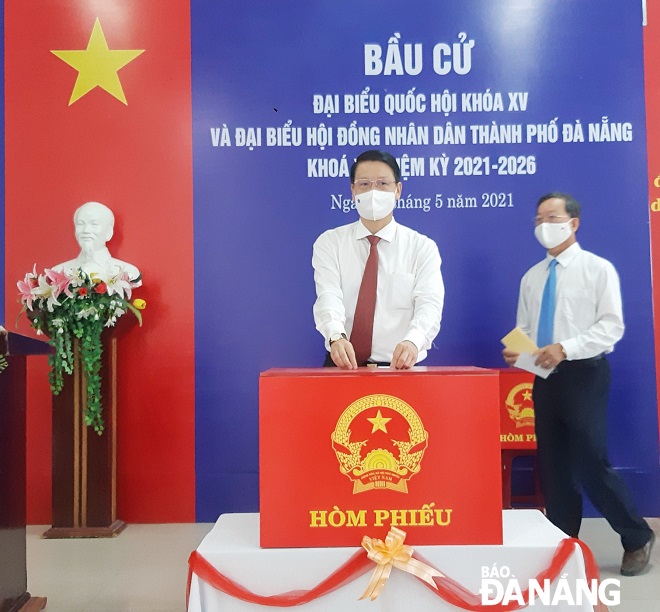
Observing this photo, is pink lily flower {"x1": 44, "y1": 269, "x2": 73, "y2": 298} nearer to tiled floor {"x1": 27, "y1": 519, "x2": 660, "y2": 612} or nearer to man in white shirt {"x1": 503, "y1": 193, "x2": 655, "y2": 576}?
tiled floor {"x1": 27, "y1": 519, "x2": 660, "y2": 612}

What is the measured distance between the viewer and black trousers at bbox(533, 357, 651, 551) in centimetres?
266

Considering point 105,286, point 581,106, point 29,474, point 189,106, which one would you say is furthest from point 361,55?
point 29,474

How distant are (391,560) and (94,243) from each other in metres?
2.69

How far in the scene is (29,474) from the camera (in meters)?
3.63

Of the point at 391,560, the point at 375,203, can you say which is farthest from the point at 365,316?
the point at 391,560

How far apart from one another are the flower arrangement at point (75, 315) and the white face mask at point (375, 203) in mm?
1572

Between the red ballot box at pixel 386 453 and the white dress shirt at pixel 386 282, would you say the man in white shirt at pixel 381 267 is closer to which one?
the white dress shirt at pixel 386 282

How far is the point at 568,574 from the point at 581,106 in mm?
2902

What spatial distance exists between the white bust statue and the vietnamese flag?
0.10 metres

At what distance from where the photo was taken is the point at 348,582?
134 cm

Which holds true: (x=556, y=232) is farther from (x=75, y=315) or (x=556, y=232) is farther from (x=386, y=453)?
(x=75, y=315)

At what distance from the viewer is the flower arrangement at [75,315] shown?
10.7 feet

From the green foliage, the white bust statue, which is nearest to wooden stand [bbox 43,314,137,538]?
the green foliage

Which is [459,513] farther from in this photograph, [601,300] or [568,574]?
[601,300]
